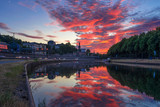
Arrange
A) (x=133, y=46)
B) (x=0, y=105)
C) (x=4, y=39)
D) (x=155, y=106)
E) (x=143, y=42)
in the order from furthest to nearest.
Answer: (x=4, y=39), (x=133, y=46), (x=143, y=42), (x=155, y=106), (x=0, y=105)

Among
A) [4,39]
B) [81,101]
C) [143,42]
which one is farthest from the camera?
[4,39]

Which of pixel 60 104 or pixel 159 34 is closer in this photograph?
pixel 60 104

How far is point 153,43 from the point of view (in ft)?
194

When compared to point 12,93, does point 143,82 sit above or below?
below

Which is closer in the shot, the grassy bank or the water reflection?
the grassy bank

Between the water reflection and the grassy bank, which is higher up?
the grassy bank

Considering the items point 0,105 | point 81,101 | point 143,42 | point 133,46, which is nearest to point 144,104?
Answer: point 81,101

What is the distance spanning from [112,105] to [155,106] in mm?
3365

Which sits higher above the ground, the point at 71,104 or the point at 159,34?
the point at 159,34

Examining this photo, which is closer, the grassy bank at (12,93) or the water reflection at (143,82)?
the grassy bank at (12,93)

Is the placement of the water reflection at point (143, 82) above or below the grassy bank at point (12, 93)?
below

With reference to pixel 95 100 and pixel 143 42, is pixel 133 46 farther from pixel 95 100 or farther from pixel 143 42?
pixel 95 100

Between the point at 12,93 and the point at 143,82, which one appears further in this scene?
the point at 143,82

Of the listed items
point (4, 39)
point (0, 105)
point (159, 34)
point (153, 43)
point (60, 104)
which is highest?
point (4, 39)
